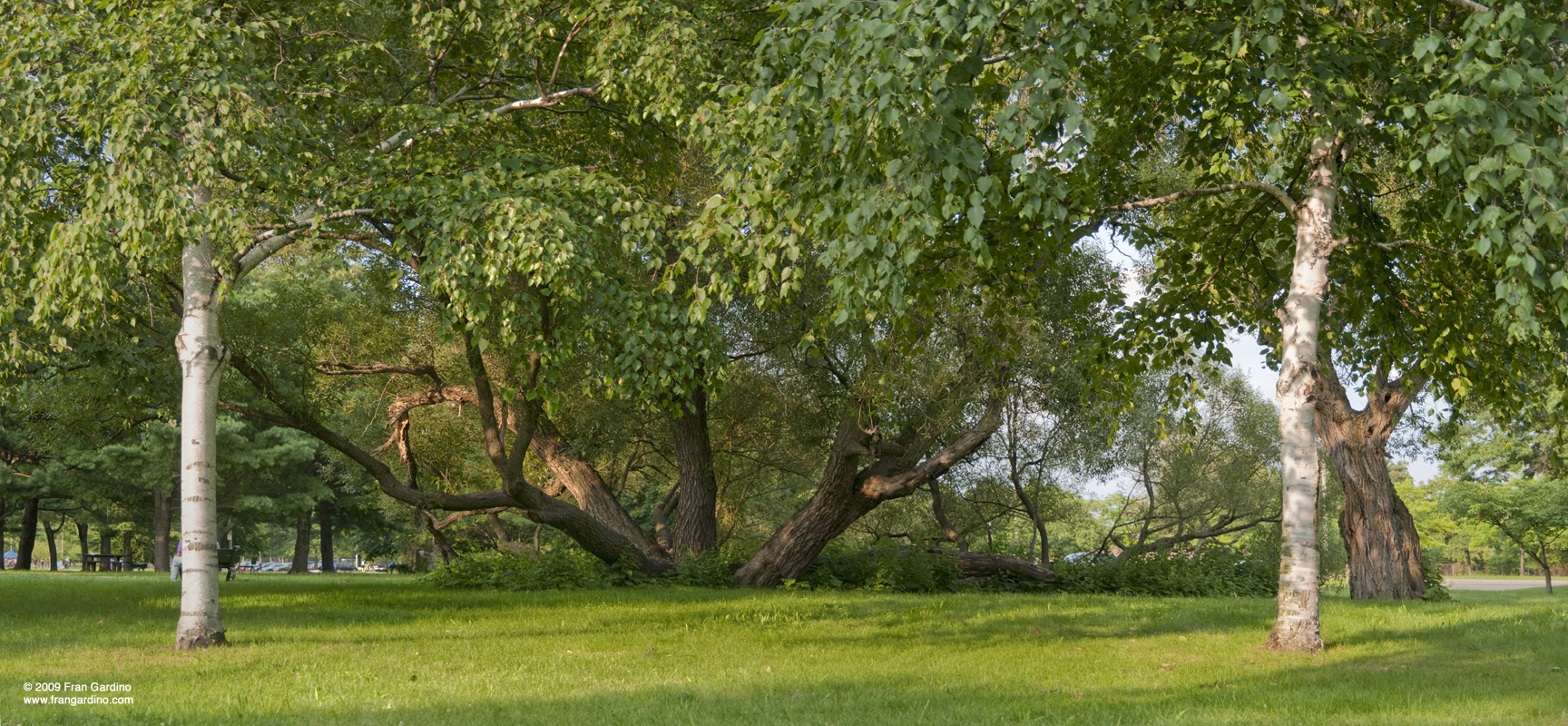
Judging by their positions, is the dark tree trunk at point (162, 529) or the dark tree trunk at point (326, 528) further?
the dark tree trunk at point (326, 528)

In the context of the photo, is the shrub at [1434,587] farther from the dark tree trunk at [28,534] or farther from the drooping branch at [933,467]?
the dark tree trunk at [28,534]

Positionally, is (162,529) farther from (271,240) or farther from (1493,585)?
(1493,585)

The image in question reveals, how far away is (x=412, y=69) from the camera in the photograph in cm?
1374

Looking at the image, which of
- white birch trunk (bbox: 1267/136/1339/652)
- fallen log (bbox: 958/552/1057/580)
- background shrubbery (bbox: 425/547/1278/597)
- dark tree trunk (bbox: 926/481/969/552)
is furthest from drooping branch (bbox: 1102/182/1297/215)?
dark tree trunk (bbox: 926/481/969/552)

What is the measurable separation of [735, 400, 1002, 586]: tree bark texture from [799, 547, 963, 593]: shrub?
619mm

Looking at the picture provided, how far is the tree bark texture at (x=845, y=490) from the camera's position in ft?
55.7

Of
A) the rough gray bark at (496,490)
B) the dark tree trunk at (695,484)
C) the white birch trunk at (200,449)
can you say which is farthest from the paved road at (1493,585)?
the white birch trunk at (200,449)

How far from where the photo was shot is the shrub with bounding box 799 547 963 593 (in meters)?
18.7

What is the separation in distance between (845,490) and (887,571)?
2116 mm

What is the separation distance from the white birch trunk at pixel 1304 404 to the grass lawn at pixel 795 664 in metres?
0.49

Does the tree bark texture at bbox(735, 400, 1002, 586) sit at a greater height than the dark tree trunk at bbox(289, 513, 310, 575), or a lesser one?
greater

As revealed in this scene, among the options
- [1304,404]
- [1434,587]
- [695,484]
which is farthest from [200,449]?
[1434,587]

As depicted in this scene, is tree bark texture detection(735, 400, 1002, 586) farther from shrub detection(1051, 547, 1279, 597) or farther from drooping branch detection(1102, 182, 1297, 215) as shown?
drooping branch detection(1102, 182, 1297, 215)

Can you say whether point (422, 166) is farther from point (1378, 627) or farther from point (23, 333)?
point (1378, 627)
